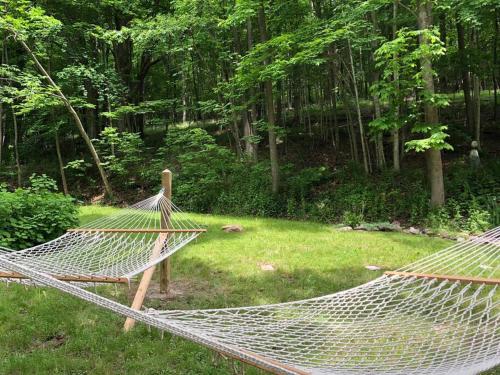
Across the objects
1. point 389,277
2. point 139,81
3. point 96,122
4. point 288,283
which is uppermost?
point 139,81

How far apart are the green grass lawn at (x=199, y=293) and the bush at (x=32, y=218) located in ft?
2.60

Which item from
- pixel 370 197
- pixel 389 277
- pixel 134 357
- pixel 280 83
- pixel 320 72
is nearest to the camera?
pixel 389 277

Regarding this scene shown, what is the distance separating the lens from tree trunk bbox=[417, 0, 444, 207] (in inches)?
224

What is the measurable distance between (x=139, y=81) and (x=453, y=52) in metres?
8.51

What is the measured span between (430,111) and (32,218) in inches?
209

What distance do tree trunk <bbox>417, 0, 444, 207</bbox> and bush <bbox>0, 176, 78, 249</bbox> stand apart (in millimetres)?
4818

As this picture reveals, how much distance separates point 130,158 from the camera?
393 inches

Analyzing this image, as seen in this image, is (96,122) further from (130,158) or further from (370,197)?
(370,197)

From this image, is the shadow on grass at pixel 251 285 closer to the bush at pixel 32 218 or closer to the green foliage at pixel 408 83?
the bush at pixel 32 218

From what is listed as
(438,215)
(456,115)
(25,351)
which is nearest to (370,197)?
(438,215)

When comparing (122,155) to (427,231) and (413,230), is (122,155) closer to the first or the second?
(413,230)

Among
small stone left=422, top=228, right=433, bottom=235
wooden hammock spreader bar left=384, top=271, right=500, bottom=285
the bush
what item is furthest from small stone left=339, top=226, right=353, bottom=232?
wooden hammock spreader bar left=384, top=271, right=500, bottom=285

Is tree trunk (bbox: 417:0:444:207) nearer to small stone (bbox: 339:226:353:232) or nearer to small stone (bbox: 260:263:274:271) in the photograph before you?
small stone (bbox: 339:226:353:232)

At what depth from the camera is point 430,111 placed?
602 centimetres
